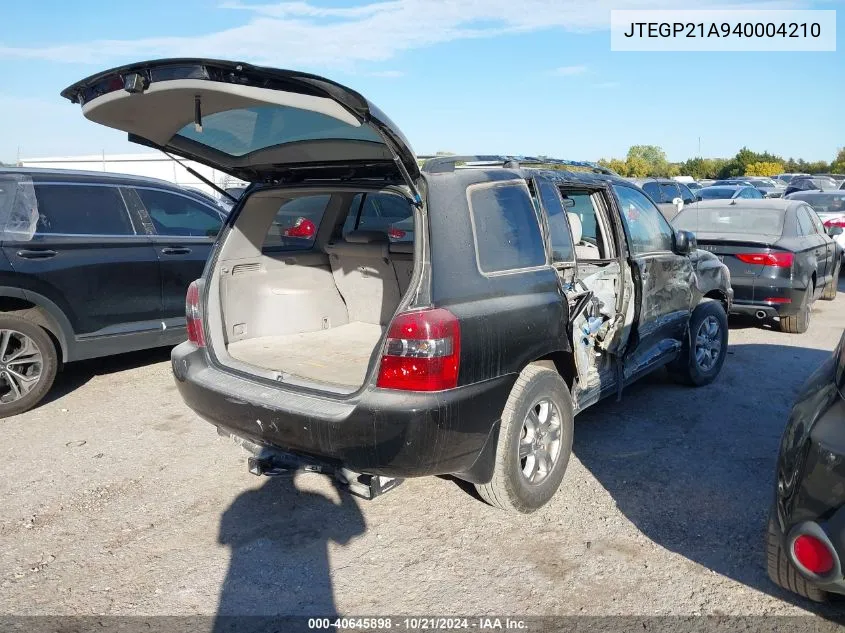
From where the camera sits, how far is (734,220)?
27.6 feet

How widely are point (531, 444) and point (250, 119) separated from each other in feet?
7.22

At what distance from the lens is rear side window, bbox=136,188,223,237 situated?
6359 mm

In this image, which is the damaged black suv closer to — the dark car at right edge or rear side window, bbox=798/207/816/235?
the dark car at right edge

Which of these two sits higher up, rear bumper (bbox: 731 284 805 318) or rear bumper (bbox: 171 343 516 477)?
rear bumper (bbox: 171 343 516 477)

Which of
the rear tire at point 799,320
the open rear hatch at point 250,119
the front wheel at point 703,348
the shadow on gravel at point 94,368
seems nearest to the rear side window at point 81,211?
the shadow on gravel at point 94,368

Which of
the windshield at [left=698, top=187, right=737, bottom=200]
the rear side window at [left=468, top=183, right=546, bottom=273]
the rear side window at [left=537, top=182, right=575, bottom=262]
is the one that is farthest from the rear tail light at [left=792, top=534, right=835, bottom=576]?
the windshield at [left=698, top=187, right=737, bottom=200]

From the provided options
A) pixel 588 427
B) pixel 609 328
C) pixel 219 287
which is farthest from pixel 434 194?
pixel 588 427

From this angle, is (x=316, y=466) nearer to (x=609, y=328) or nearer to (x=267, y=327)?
(x=267, y=327)

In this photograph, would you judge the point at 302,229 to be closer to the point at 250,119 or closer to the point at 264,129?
the point at 264,129

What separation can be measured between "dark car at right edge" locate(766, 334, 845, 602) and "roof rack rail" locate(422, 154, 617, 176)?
1.92 meters

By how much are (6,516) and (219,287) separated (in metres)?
1.70

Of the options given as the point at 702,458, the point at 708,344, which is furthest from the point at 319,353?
the point at 708,344

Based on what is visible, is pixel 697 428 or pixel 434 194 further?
pixel 697 428

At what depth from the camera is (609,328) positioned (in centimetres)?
465
